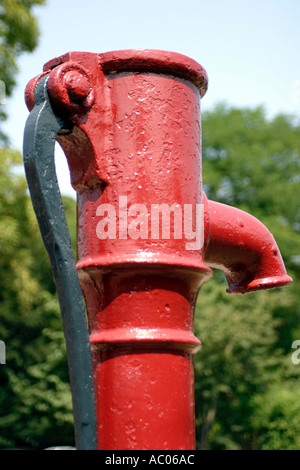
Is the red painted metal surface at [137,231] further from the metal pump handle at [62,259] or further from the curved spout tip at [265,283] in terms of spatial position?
the curved spout tip at [265,283]

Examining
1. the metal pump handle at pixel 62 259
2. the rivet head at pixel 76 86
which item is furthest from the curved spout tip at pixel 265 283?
the rivet head at pixel 76 86

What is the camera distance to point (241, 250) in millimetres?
1600

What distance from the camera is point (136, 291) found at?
4.36 feet

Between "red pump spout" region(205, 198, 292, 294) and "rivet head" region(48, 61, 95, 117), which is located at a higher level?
"rivet head" region(48, 61, 95, 117)

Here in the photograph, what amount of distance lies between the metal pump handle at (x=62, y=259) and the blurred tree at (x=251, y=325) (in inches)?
474

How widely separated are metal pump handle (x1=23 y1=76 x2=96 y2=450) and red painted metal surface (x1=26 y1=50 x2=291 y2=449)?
0.07m

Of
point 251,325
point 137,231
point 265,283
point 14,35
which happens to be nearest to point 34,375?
point 251,325

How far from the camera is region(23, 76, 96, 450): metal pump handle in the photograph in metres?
1.22

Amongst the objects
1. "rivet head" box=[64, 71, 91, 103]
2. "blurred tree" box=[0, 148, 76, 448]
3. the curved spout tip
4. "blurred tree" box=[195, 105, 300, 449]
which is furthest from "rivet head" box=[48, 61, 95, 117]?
"blurred tree" box=[195, 105, 300, 449]

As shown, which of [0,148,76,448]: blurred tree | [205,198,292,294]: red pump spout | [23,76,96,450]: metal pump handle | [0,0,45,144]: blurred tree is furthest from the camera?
[0,148,76,448]: blurred tree

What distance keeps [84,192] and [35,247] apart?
1557 cm

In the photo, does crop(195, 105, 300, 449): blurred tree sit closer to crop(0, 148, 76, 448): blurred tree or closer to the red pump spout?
crop(0, 148, 76, 448): blurred tree

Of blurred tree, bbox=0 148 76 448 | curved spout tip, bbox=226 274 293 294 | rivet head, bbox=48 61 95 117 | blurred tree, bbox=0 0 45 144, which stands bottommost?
blurred tree, bbox=0 148 76 448

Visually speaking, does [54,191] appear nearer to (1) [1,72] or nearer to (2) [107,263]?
(2) [107,263]
